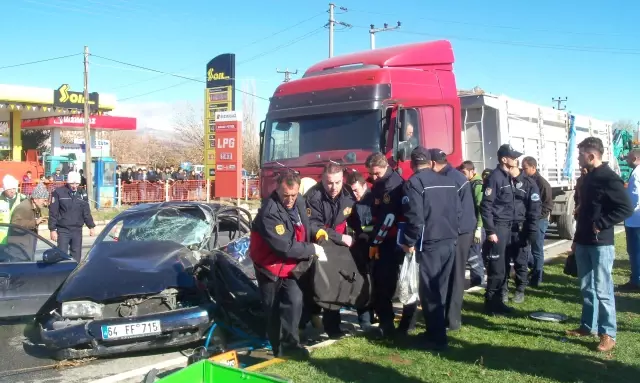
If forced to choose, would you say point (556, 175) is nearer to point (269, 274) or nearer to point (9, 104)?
point (269, 274)

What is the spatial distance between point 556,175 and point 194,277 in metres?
10.3

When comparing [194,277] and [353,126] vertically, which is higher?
[353,126]

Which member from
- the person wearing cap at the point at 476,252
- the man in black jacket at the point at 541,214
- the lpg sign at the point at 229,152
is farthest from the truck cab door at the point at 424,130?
the lpg sign at the point at 229,152

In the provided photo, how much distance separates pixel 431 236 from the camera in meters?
5.81

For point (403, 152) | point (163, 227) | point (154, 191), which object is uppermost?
point (403, 152)

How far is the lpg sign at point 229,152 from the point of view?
25.8 m

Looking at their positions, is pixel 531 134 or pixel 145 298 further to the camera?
pixel 531 134

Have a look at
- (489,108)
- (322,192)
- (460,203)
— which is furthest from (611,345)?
(489,108)

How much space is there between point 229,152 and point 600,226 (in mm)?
21426

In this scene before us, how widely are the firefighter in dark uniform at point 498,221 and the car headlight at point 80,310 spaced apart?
4.28 metres

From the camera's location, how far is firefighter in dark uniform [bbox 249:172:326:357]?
530 cm

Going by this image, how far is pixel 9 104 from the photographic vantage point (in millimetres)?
29938

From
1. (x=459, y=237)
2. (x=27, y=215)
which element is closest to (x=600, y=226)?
(x=459, y=237)

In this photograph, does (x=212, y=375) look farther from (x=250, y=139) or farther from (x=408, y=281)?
(x=250, y=139)
